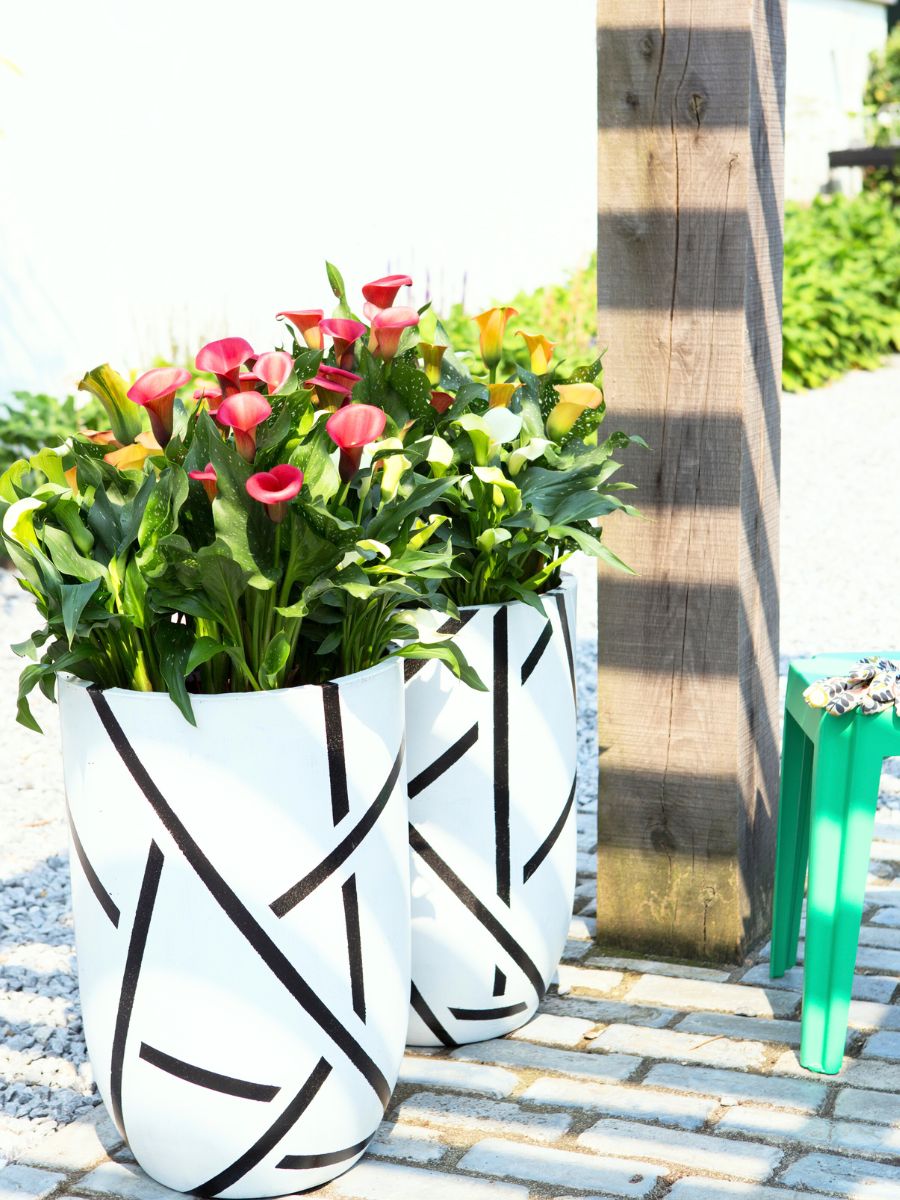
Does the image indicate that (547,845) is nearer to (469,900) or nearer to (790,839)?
(469,900)

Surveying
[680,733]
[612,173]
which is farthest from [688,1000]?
[612,173]

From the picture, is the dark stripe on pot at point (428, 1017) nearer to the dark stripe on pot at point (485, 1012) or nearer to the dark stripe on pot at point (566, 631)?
the dark stripe on pot at point (485, 1012)

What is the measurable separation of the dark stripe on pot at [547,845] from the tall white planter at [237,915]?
0.41 m

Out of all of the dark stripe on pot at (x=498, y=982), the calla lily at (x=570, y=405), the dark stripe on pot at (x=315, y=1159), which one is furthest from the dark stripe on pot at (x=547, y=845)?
the calla lily at (x=570, y=405)

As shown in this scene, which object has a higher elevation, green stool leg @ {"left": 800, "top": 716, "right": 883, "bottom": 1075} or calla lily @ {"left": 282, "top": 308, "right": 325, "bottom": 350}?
calla lily @ {"left": 282, "top": 308, "right": 325, "bottom": 350}

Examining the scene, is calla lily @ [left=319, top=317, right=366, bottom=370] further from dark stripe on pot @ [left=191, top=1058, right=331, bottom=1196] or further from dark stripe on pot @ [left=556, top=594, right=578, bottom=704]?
dark stripe on pot @ [left=191, top=1058, right=331, bottom=1196]

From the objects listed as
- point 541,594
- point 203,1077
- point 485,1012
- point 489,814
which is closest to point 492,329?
point 541,594

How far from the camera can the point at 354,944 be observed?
1967 millimetres

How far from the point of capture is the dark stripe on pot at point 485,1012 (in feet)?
7.85

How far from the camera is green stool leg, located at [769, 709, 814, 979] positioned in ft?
8.33

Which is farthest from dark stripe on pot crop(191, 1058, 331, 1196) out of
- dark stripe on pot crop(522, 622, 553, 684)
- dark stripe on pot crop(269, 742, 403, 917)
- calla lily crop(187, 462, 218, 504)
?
calla lily crop(187, 462, 218, 504)

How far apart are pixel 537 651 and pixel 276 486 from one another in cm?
71

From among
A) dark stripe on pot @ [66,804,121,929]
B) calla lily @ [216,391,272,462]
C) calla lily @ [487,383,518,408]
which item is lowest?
dark stripe on pot @ [66,804,121,929]

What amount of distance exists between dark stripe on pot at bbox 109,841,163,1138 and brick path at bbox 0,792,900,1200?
7.9 inches
